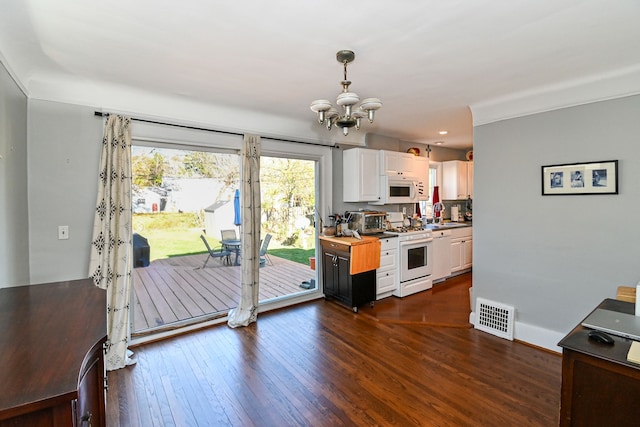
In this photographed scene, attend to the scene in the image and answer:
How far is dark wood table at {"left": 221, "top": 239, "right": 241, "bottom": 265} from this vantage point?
12.3 feet

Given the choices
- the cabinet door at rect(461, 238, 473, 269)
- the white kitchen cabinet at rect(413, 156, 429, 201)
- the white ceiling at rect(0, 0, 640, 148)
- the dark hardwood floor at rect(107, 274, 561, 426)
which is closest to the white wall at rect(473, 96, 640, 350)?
the white ceiling at rect(0, 0, 640, 148)

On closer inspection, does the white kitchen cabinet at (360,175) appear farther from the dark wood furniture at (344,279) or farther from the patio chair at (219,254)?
the patio chair at (219,254)

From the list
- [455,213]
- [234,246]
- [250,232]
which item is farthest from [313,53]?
[455,213]

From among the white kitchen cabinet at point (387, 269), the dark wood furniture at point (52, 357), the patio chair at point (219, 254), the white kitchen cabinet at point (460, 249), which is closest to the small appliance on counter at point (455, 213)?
the white kitchen cabinet at point (460, 249)

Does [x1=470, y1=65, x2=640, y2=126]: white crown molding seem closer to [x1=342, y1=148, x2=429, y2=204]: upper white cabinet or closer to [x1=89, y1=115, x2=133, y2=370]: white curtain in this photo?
[x1=342, y1=148, x2=429, y2=204]: upper white cabinet

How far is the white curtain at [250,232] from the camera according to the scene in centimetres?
350

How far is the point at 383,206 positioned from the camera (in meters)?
5.07

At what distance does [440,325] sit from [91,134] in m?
4.11

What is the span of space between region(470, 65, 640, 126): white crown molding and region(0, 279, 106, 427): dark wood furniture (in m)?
3.81

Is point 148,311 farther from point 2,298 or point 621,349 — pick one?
point 621,349

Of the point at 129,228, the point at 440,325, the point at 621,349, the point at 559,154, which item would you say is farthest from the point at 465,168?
the point at 129,228

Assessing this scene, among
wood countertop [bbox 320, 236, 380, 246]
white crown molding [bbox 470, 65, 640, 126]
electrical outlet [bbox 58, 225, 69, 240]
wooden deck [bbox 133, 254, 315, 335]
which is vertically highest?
white crown molding [bbox 470, 65, 640, 126]

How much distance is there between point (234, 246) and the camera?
12.5 feet

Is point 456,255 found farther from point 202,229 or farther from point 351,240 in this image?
point 202,229
